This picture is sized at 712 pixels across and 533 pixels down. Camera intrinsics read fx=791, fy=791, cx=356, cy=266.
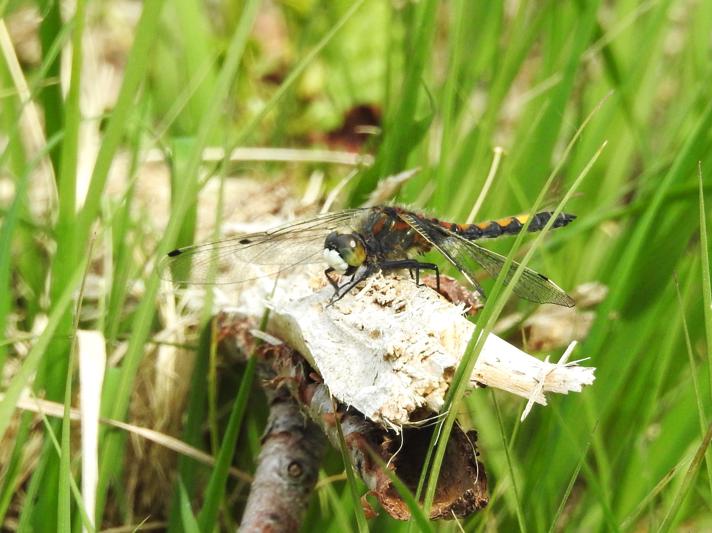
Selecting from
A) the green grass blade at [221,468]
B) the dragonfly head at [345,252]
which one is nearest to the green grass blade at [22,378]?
the green grass blade at [221,468]

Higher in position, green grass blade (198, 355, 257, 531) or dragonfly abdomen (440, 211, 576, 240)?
dragonfly abdomen (440, 211, 576, 240)

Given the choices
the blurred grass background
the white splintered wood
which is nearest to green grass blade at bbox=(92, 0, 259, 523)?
the blurred grass background

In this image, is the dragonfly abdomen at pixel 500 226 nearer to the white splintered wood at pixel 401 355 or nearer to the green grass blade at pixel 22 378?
the white splintered wood at pixel 401 355

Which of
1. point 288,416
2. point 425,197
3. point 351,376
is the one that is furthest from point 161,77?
point 351,376

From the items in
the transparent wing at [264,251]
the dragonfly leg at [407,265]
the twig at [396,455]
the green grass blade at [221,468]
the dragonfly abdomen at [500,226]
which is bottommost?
the green grass blade at [221,468]

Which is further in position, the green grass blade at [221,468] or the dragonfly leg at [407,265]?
the dragonfly leg at [407,265]

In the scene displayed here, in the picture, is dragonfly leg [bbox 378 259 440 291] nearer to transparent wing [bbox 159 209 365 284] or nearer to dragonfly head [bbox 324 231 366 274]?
dragonfly head [bbox 324 231 366 274]

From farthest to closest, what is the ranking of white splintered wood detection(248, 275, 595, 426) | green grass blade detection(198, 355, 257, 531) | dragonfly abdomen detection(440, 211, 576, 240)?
dragonfly abdomen detection(440, 211, 576, 240) → green grass blade detection(198, 355, 257, 531) → white splintered wood detection(248, 275, 595, 426)

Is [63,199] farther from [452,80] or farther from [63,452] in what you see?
[452,80]
